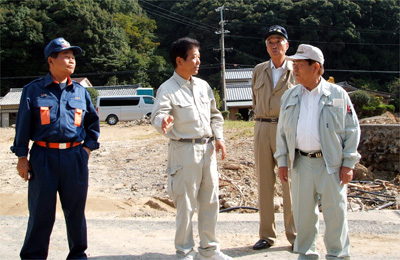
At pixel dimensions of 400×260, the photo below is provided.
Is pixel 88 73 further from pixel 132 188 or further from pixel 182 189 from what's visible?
pixel 182 189

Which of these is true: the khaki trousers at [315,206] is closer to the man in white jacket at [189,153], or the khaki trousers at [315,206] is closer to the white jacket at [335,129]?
the white jacket at [335,129]

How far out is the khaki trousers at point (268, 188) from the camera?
167 inches

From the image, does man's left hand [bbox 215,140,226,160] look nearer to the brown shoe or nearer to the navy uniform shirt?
the brown shoe

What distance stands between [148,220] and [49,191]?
2.11 metres

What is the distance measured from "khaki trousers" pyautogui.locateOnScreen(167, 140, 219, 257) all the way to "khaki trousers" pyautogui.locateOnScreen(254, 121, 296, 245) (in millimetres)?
632

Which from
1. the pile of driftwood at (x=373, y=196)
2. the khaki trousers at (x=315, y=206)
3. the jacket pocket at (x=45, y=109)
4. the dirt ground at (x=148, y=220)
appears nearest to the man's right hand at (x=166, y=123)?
the jacket pocket at (x=45, y=109)

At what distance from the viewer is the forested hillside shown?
48.8 meters

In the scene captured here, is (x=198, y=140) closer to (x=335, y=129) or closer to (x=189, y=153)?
(x=189, y=153)

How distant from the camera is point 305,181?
135 inches

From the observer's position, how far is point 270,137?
426cm

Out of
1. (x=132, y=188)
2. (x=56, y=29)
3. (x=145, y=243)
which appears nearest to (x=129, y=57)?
(x=56, y=29)

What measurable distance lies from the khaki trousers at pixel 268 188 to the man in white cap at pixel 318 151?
0.68 meters

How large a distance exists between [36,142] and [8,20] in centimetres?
4993

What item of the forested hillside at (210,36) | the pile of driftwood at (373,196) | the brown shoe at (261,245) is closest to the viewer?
the brown shoe at (261,245)
